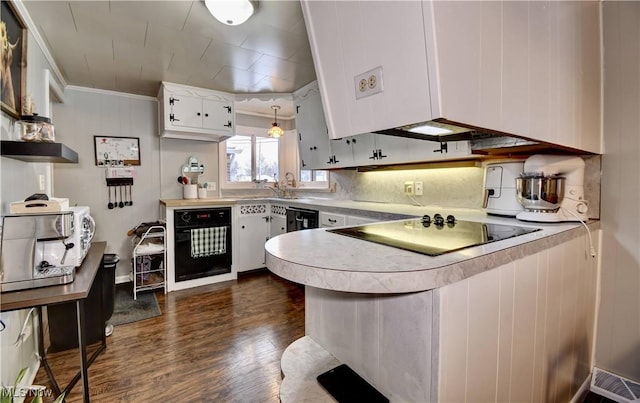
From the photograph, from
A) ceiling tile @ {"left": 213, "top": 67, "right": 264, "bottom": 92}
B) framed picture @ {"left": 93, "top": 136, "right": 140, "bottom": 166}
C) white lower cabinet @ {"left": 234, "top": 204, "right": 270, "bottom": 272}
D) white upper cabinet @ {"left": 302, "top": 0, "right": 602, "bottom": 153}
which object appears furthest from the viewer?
white lower cabinet @ {"left": 234, "top": 204, "right": 270, "bottom": 272}

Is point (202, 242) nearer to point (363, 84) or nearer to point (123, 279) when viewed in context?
point (123, 279)

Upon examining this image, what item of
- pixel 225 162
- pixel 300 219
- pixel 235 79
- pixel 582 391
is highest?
pixel 235 79

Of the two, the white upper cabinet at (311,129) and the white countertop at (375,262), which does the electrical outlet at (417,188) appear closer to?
the white upper cabinet at (311,129)

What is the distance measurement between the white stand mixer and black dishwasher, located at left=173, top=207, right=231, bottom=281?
2.91 meters

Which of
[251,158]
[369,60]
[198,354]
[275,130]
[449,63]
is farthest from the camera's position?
Result: [251,158]

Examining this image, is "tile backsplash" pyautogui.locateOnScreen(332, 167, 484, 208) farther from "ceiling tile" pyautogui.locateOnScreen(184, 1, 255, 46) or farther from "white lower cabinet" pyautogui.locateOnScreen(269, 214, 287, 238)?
"ceiling tile" pyautogui.locateOnScreen(184, 1, 255, 46)

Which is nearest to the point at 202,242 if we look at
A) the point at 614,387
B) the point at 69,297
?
the point at 69,297

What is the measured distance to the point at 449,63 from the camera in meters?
0.78

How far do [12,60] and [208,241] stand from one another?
2168 millimetres

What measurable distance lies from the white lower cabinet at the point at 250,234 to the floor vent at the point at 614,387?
10.1 ft

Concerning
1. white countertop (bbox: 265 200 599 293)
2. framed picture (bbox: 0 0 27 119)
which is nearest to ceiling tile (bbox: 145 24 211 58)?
framed picture (bbox: 0 0 27 119)

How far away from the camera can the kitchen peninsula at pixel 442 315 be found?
0.83m

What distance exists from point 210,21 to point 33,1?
3.30 ft

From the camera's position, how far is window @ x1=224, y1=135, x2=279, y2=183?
434 cm
